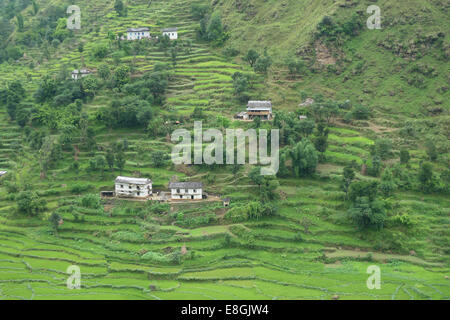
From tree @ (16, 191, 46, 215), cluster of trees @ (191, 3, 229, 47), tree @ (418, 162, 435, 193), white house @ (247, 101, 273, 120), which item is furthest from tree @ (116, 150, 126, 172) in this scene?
cluster of trees @ (191, 3, 229, 47)

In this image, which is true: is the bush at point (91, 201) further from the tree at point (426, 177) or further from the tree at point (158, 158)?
the tree at point (426, 177)

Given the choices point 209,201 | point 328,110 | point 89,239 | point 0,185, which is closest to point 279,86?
point 328,110

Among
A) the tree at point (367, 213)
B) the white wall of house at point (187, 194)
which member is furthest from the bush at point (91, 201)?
the tree at point (367, 213)

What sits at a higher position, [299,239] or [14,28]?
[14,28]

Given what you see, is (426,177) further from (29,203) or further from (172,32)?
(172,32)

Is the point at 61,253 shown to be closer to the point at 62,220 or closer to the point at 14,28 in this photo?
the point at 62,220

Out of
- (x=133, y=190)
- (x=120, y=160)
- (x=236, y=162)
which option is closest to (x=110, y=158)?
(x=120, y=160)
